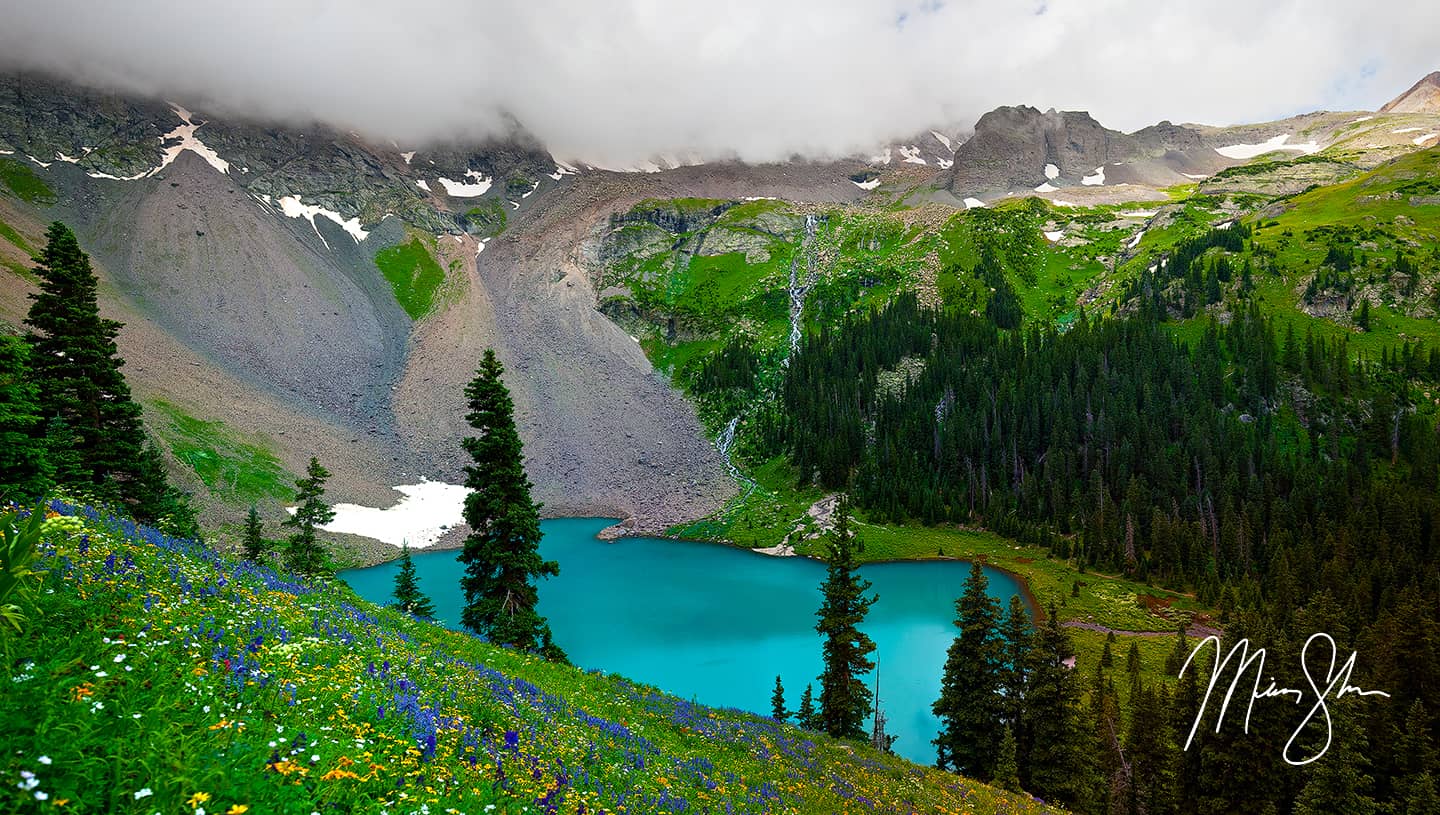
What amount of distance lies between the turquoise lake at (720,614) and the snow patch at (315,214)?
363 ft

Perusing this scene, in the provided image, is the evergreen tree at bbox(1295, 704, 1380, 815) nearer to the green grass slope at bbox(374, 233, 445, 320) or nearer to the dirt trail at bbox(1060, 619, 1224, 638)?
the dirt trail at bbox(1060, 619, 1224, 638)

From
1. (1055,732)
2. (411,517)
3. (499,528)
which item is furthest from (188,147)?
(1055,732)

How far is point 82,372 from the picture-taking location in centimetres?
2397

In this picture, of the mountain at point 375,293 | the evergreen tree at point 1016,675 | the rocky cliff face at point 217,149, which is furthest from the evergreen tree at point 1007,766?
the rocky cliff face at point 217,149

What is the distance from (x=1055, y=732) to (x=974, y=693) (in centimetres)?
367

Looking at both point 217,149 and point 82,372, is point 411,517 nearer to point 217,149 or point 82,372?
point 82,372

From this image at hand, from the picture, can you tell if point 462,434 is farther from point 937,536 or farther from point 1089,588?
point 1089,588

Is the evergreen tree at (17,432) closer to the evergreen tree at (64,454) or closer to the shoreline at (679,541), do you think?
the evergreen tree at (64,454)

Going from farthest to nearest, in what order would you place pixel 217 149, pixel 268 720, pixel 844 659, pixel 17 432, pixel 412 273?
pixel 217 149 < pixel 412 273 < pixel 844 659 < pixel 17 432 < pixel 268 720

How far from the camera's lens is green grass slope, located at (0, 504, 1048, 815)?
351 centimetres

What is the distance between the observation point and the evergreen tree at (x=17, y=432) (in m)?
16.3

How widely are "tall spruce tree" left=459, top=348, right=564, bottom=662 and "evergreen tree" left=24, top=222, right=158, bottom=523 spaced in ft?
41.3
